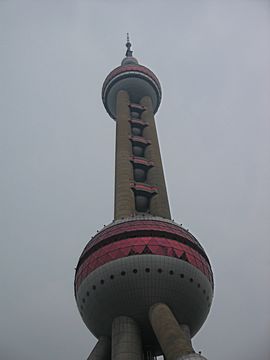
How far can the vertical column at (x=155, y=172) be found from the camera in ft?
183

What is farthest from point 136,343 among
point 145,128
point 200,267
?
point 145,128

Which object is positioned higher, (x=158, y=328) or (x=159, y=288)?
(x=159, y=288)

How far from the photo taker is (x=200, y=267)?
44031 mm

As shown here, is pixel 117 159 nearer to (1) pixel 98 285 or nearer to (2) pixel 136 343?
(1) pixel 98 285

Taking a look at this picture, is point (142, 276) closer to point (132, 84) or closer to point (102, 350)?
point (102, 350)

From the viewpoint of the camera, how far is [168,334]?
36.8 meters

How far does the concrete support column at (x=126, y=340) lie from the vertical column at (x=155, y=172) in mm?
16613

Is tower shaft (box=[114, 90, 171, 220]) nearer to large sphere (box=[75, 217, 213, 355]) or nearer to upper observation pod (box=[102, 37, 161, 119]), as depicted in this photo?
upper observation pod (box=[102, 37, 161, 119])

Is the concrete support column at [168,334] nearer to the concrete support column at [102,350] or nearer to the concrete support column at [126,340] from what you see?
the concrete support column at [126,340]

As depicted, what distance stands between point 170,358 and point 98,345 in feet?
41.9

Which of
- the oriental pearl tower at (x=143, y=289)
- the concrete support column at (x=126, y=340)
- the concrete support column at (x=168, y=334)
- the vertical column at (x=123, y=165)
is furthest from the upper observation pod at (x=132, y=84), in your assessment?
the concrete support column at (x=168, y=334)

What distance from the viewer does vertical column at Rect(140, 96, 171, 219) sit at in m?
55.9

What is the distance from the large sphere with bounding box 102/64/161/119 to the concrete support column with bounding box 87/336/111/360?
4484cm

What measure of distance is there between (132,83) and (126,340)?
48.3 metres
